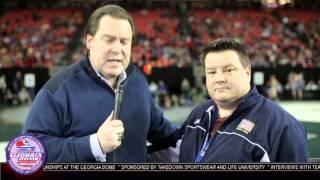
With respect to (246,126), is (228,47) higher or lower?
higher

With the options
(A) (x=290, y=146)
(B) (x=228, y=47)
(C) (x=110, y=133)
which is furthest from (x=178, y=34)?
(C) (x=110, y=133)

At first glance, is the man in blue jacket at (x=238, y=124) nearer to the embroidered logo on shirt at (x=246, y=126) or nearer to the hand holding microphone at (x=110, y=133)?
the embroidered logo on shirt at (x=246, y=126)

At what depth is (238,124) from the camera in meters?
2.01

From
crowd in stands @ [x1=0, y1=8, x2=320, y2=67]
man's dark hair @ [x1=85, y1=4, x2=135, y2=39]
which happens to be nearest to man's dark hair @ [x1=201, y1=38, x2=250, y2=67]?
man's dark hair @ [x1=85, y1=4, x2=135, y2=39]

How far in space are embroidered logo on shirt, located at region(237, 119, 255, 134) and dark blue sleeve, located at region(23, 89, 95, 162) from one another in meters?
0.62

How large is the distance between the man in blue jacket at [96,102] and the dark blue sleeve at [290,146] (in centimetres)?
63

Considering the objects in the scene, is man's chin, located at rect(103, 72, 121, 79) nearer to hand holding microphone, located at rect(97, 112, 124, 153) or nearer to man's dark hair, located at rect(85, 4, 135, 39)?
man's dark hair, located at rect(85, 4, 135, 39)

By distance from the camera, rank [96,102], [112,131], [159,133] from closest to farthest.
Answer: [112,131] → [96,102] → [159,133]

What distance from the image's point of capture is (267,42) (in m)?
19.8

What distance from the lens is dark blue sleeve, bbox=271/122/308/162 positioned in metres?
1.87

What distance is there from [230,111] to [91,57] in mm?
657

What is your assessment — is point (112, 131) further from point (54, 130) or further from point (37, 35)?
point (37, 35)

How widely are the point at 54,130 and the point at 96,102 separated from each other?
0.72 feet
